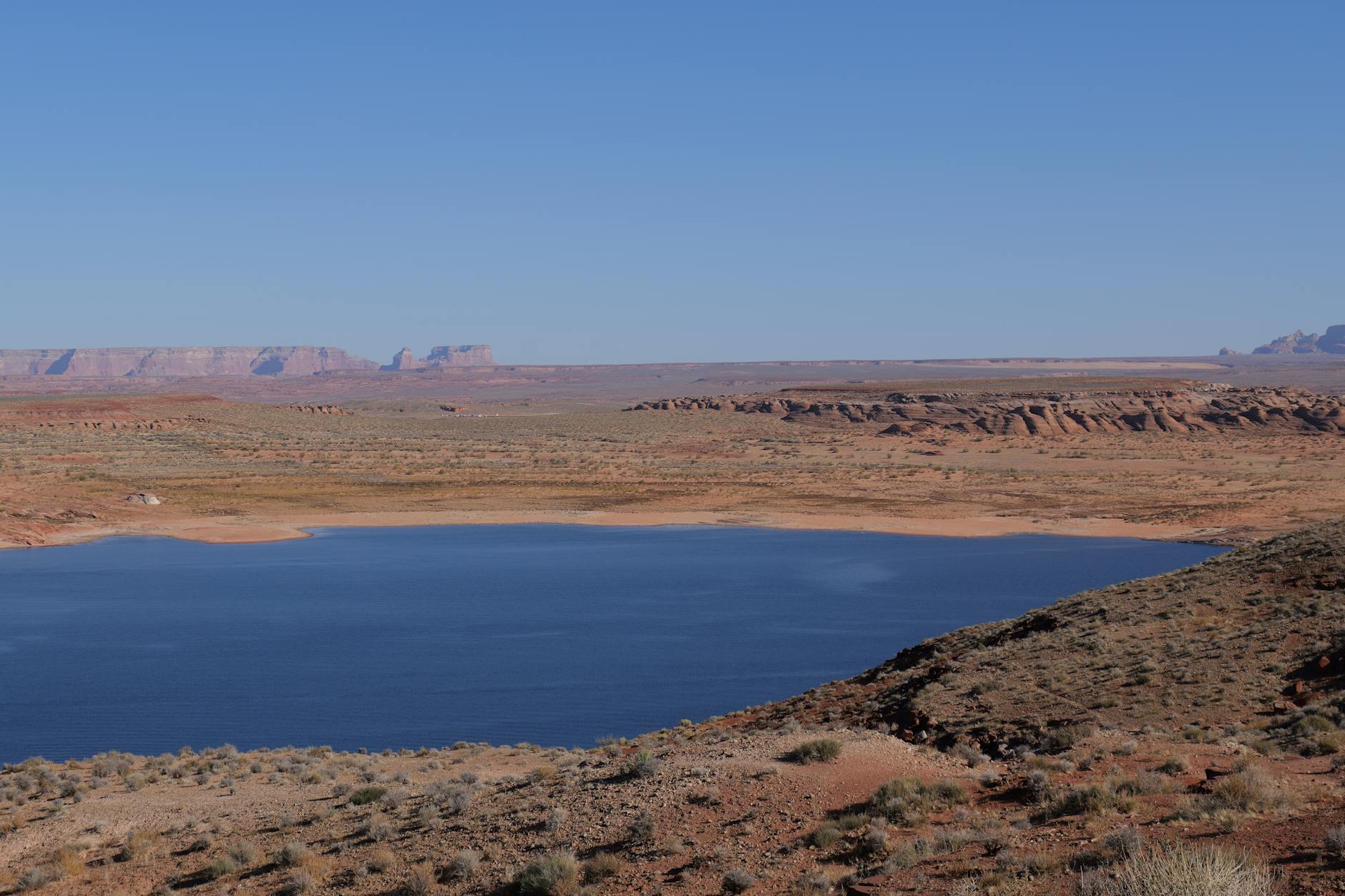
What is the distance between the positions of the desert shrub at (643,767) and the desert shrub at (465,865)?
7.82 feet

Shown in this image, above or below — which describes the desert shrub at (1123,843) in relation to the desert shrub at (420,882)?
above

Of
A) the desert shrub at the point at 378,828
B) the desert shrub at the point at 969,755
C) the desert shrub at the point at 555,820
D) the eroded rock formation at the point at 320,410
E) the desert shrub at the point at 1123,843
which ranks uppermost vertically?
the eroded rock formation at the point at 320,410

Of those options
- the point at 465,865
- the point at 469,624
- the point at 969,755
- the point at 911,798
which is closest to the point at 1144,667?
the point at 969,755

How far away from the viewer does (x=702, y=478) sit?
80.8 metres

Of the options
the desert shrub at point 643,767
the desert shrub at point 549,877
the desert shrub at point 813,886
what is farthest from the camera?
the desert shrub at point 643,767

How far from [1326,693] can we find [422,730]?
53.6ft

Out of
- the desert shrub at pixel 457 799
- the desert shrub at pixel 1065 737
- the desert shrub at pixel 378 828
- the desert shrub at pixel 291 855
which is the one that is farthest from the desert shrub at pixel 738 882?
the desert shrub at pixel 1065 737

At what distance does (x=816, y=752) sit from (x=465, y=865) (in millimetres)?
4260

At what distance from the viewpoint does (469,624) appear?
37.6 meters

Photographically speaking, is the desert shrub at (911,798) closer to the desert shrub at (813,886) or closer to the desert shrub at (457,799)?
the desert shrub at (813,886)

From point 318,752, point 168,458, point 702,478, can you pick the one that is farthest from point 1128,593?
point 168,458

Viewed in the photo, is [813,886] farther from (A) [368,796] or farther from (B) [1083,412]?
(B) [1083,412]

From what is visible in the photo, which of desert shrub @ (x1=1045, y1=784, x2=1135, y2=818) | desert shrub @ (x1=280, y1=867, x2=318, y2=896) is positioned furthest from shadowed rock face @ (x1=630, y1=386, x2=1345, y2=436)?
desert shrub @ (x1=280, y1=867, x2=318, y2=896)

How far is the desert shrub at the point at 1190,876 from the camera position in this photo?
8422 mm
